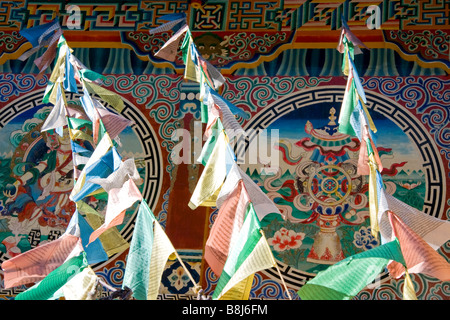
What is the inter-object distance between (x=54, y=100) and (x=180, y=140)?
103 centimetres

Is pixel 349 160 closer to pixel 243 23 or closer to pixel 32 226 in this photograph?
pixel 243 23

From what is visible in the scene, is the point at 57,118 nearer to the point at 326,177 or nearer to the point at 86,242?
the point at 86,242

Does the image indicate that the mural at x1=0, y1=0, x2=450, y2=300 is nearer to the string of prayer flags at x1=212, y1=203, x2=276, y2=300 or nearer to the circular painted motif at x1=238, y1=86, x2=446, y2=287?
the circular painted motif at x1=238, y1=86, x2=446, y2=287

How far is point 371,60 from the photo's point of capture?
468 cm

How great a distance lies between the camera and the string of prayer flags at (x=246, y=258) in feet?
7.50

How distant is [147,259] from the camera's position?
250 centimetres

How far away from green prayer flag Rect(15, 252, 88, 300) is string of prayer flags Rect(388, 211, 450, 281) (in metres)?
1.10

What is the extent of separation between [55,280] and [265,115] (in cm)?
238

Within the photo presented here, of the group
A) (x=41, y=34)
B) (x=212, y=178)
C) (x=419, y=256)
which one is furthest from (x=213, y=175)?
(x=41, y=34)

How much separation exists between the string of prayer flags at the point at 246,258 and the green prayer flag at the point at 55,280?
54 cm
